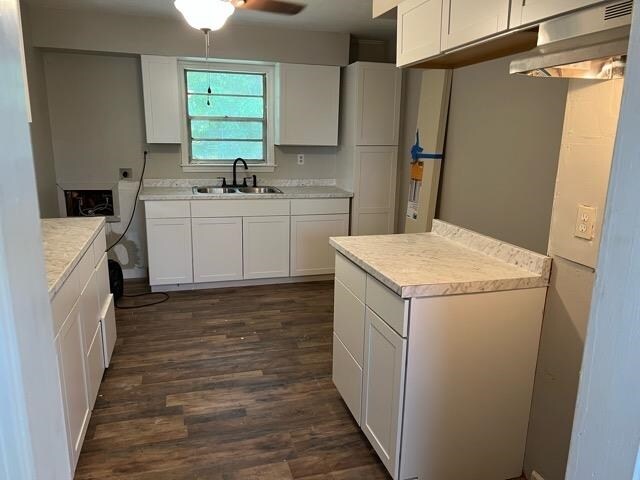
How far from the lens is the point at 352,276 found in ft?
7.54

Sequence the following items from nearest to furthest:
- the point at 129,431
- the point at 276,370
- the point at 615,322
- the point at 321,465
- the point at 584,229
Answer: the point at 615,322
the point at 584,229
the point at 321,465
the point at 129,431
the point at 276,370

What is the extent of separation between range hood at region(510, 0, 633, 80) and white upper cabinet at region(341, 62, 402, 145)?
10.1 ft

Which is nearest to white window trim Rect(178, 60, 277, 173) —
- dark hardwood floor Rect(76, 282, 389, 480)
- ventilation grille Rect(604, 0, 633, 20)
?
dark hardwood floor Rect(76, 282, 389, 480)

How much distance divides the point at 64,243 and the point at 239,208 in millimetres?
2091

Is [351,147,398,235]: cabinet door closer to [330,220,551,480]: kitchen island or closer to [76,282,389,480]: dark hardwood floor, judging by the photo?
[76,282,389,480]: dark hardwood floor

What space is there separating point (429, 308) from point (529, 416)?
723mm

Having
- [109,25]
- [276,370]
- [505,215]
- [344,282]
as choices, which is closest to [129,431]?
[276,370]

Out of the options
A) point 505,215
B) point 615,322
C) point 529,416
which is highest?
point 615,322

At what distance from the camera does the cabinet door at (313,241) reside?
4586 mm

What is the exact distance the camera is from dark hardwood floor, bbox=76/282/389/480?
2129 mm

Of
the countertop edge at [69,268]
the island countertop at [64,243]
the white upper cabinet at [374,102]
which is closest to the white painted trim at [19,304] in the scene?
the countertop edge at [69,268]

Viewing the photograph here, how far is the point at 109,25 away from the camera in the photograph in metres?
4.04

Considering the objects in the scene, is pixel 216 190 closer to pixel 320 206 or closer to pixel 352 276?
pixel 320 206

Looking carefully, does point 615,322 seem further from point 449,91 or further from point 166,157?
point 166,157
